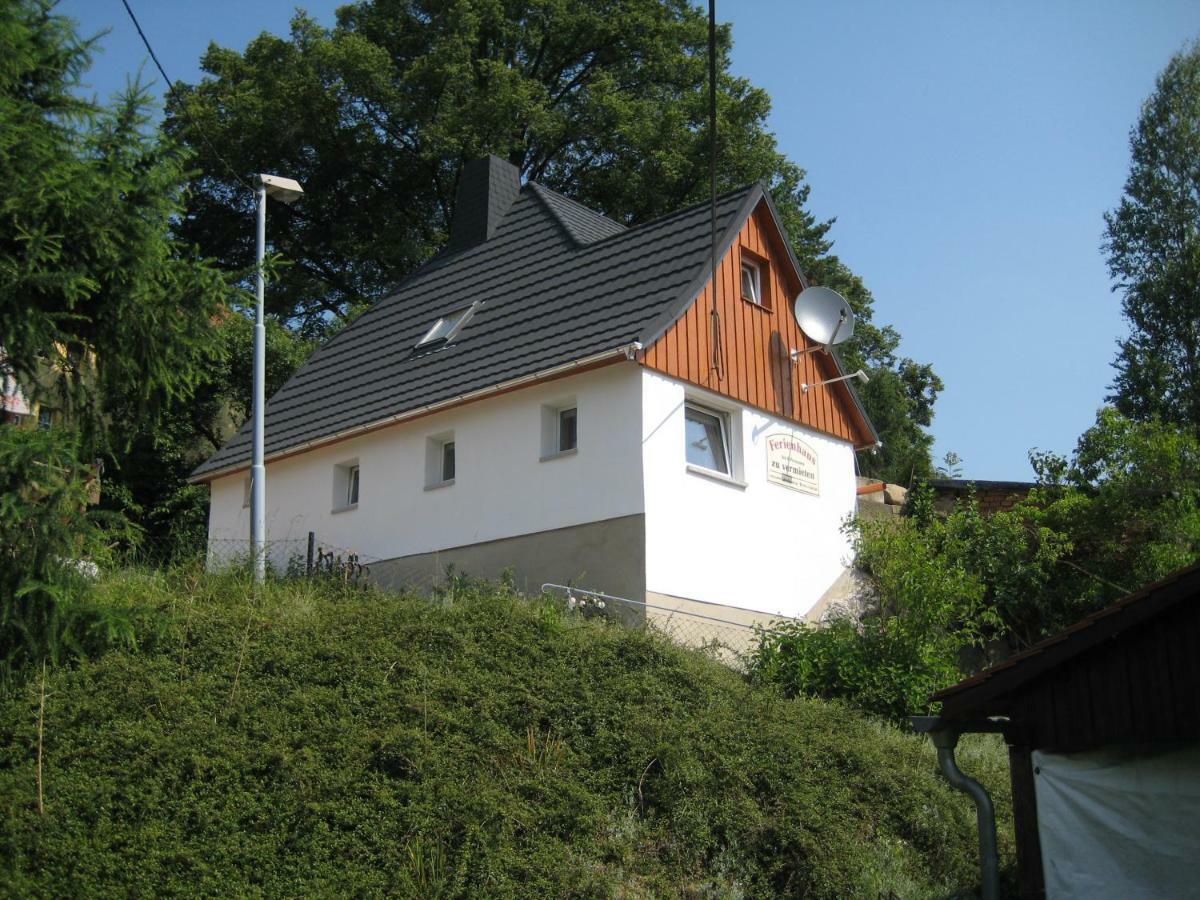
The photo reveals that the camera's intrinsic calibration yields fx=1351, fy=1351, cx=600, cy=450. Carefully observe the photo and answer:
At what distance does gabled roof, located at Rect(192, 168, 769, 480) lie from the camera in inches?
709

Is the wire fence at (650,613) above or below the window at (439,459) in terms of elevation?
below

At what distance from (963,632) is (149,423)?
9529 millimetres

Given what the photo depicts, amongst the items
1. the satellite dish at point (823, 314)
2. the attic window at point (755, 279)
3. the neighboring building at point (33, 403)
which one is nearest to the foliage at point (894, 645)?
the satellite dish at point (823, 314)

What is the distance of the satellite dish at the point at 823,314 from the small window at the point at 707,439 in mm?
2093

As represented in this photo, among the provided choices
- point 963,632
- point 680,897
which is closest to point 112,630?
point 680,897

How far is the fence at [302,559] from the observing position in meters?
14.7

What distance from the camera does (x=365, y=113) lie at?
3100 centimetres

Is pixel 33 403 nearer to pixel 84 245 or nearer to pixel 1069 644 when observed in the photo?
pixel 84 245

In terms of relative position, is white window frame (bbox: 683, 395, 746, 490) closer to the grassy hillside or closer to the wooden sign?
the wooden sign

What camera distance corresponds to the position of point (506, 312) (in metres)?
19.9

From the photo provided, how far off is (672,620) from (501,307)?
630cm

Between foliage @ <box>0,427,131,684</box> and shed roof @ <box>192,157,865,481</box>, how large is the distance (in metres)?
8.02

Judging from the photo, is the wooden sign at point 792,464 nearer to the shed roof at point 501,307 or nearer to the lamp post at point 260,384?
the shed roof at point 501,307

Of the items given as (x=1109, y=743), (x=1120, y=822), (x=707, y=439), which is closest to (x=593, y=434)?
(x=707, y=439)
